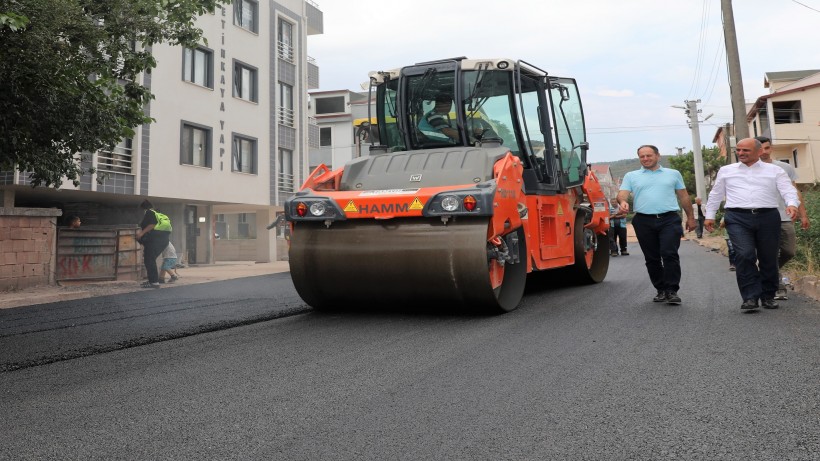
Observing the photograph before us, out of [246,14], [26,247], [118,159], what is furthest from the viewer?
[246,14]

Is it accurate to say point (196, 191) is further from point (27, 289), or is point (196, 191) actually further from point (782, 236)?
point (782, 236)

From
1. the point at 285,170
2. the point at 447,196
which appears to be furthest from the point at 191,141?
the point at 447,196

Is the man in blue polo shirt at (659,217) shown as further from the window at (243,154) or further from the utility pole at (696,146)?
the utility pole at (696,146)

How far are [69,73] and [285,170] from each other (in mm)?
17515

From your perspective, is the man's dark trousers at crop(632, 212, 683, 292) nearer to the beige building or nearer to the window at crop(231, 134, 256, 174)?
the window at crop(231, 134, 256, 174)

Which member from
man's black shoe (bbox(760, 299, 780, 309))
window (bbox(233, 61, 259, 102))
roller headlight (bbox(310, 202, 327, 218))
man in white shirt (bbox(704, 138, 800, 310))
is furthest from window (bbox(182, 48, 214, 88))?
man's black shoe (bbox(760, 299, 780, 309))

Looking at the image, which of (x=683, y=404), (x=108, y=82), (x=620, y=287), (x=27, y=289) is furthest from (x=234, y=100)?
(x=683, y=404)

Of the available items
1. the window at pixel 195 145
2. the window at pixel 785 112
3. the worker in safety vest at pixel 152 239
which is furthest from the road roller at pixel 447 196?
the window at pixel 785 112

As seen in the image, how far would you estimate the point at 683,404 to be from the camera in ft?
10.8

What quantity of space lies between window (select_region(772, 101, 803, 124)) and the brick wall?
4276 centimetres

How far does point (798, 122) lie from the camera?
137 feet

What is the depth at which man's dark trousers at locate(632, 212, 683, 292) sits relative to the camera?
7031 millimetres

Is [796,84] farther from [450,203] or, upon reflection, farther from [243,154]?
[450,203]

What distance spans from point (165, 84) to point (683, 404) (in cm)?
1799
